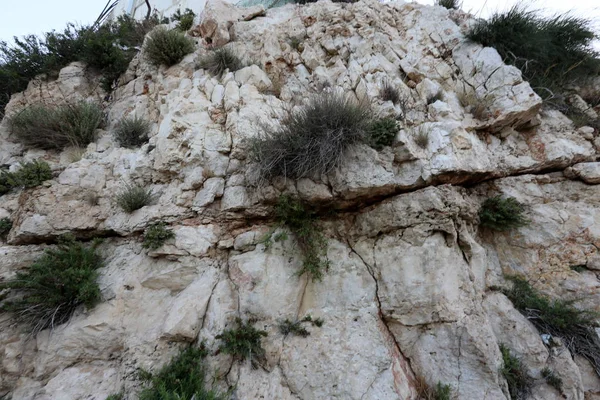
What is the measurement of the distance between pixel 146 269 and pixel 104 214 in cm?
114

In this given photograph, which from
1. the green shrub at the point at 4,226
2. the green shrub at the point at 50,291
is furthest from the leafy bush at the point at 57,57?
the green shrub at the point at 50,291

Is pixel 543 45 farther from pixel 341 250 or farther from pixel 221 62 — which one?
pixel 221 62

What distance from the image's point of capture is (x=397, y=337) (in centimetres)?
305

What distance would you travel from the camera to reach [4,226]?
11.3ft

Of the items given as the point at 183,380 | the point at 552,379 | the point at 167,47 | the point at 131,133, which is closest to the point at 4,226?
the point at 131,133

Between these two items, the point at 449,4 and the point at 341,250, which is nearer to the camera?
the point at 341,250

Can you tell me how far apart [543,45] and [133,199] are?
8.01 meters

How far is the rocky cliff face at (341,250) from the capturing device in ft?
9.23

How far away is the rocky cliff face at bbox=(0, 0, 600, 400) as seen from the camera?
111 inches

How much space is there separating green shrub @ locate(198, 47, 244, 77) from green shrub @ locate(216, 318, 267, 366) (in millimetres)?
4605

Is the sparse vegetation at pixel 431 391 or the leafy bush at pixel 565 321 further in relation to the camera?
the leafy bush at pixel 565 321

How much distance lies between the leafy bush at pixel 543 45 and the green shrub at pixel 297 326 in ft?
19.0

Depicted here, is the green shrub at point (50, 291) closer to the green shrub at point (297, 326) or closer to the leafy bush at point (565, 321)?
the green shrub at point (297, 326)

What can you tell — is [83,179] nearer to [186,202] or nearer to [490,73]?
[186,202]
